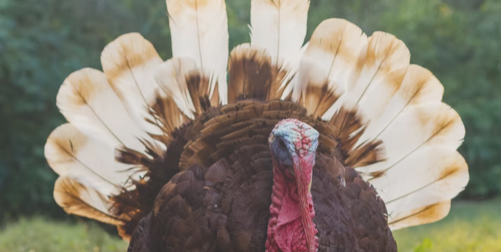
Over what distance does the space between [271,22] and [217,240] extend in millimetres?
1655

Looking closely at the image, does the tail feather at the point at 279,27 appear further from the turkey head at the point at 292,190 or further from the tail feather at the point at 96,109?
the turkey head at the point at 292,190

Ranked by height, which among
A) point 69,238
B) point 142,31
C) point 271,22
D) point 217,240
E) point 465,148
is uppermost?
point 271,22

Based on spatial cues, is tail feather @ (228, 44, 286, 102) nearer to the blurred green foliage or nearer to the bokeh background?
the bokeh background

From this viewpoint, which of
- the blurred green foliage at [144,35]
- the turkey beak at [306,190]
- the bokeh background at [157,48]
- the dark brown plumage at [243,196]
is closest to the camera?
the turkey beak at [306,190]

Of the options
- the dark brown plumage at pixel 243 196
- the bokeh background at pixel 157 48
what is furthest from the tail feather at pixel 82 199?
the bokeh background at pixel 157 48

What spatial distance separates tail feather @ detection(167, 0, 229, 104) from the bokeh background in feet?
13.4

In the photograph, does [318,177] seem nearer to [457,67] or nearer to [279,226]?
[279,226]

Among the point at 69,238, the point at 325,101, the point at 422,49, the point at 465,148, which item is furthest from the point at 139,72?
the point at 465,148

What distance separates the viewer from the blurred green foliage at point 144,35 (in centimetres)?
1039

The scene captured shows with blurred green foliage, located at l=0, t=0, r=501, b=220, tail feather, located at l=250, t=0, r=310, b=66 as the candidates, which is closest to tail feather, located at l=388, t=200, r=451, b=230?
tail feather, located at l=250, t=0, r=310, b=66

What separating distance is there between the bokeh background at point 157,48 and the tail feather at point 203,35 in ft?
13.4

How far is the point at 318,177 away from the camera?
3.01 m

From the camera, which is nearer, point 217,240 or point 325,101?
point 217,240

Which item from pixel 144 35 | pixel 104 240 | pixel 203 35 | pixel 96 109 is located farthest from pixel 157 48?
pixel 203 35
